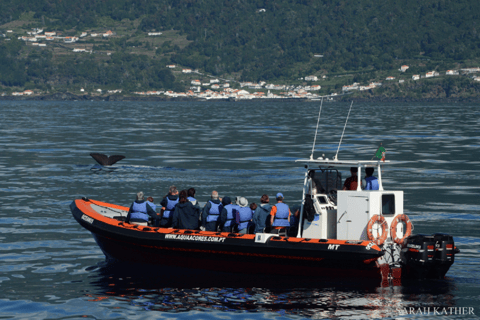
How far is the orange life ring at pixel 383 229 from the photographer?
1516 cm

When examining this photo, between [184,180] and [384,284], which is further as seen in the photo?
[184,180]

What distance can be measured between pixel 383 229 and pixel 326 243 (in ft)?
4.34

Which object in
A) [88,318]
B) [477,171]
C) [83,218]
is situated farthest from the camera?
[477,171]

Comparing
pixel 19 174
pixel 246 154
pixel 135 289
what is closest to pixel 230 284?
pixel 135 289

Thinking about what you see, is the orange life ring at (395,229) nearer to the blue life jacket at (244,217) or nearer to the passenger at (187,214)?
the blue life jacket at (244,217)

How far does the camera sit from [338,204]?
1566 centimetres

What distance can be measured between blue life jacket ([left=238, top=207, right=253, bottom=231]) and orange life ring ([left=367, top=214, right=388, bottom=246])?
10.4ft

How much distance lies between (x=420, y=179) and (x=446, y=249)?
1783cm

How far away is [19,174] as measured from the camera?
34438 mm

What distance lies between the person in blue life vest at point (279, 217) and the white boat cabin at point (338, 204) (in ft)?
1.22

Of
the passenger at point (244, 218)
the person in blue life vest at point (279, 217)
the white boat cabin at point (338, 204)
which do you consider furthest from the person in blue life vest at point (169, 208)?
the white boat cabin at point (338, 204)

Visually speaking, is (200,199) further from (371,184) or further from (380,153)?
(380,153)

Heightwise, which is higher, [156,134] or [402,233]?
[156,134]

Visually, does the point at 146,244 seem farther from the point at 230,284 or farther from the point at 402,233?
the point at 402,233
